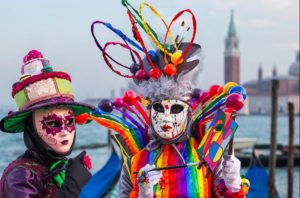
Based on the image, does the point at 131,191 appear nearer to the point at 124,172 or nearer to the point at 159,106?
the point at 124,172

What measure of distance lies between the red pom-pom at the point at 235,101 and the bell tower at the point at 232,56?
105548 mm

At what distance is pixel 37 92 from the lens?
3.17 metres

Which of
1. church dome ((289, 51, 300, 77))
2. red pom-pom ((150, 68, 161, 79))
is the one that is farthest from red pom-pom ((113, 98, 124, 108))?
church dome ((289, 51, 300, 77))

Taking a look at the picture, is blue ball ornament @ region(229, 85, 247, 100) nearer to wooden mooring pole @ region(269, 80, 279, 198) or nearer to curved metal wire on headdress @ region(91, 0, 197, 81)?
curved metal wire on headdress @ region(91, 0, 197, 81)

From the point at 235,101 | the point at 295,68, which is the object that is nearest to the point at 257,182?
the point at 235,101

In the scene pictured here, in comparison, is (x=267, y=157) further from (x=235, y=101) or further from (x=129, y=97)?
(x=235, y=101)

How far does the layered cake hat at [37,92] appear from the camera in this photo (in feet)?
10.4

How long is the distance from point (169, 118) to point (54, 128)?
2.63 ft

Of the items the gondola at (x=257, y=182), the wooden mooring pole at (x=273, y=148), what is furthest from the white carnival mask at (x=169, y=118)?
the wooden mooring pole at (x=273, y=148)

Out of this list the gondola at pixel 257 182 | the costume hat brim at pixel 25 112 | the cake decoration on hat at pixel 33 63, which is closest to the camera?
the costume hat brim at pixel 25 112

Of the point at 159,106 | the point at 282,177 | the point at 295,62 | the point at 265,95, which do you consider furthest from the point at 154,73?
the point at 295,62

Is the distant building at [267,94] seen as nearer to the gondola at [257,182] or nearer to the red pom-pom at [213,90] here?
the gondola at [257,182]

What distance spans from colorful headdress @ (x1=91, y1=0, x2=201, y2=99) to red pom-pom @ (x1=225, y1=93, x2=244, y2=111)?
33 centimetres

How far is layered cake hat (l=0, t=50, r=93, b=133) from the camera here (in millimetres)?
3162
